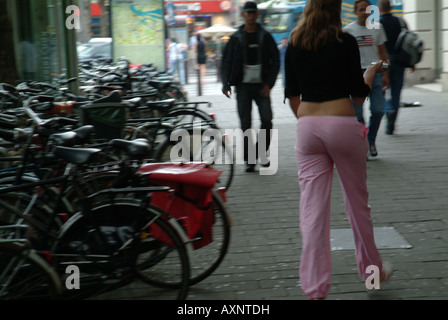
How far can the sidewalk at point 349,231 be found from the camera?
14.3ft

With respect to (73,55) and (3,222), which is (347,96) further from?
(73,55)

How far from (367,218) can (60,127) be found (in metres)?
2.26

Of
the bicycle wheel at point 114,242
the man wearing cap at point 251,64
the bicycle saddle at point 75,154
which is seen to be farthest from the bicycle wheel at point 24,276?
the man wearing cap at point 251,64

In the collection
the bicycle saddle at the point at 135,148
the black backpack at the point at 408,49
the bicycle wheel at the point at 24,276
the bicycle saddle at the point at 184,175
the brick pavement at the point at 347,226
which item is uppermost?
the black backpack at the point at 408,49

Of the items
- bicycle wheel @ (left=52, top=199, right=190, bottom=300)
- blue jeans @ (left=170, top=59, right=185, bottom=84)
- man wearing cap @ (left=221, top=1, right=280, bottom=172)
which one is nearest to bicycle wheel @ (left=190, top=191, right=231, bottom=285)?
bicycle wheel @ (left=52, top=199, right=190, bottom=300)

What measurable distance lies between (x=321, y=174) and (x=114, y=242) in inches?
49.4

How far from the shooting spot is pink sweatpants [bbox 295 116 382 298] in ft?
12.5

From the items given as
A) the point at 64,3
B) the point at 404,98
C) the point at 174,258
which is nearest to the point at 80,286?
the point at 174,258

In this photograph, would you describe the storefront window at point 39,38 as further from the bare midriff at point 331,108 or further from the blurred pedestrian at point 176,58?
the blurred pedestrian at point 176,58

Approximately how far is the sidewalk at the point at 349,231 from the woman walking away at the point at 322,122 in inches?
18.8

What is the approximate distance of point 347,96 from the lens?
3861 mm

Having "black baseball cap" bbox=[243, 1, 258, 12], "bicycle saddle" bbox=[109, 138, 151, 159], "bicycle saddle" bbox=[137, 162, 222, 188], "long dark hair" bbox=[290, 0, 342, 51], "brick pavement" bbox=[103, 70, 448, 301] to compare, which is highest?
"black baseball cap" bbox=[243, 1, 258, 12]

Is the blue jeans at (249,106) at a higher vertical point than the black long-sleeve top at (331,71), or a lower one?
lower

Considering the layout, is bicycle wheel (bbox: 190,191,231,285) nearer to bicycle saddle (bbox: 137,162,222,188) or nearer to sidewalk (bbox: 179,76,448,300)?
sidewalk (bbox: 179,76,448,300)
